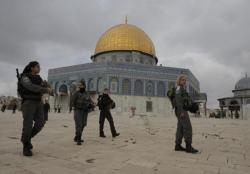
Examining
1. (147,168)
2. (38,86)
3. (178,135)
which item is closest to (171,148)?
(178,135)

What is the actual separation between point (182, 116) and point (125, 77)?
103 feet

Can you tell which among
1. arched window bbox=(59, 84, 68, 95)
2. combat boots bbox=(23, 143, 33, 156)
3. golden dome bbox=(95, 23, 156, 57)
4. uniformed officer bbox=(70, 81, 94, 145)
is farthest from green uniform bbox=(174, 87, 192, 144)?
golden dome bbox=(95, 23, 156, 57)

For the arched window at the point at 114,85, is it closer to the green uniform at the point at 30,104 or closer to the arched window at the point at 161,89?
the arched window at the point at 161,89

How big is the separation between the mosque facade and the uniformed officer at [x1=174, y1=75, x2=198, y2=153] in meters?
28.6

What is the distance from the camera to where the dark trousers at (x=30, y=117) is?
424 centimetres

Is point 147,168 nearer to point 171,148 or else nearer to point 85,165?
point 85,165

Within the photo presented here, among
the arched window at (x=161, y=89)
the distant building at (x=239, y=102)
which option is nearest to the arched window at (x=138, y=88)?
the arched window at (x=161, y=89)

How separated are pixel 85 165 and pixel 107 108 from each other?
3.42 meters

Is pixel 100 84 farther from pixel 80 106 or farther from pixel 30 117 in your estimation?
pixel 30 117

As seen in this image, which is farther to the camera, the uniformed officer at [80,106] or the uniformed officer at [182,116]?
the uniformed officer at [80,106]

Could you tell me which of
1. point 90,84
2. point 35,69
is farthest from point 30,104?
point 90,84

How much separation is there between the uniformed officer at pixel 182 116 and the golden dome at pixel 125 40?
3650 cm

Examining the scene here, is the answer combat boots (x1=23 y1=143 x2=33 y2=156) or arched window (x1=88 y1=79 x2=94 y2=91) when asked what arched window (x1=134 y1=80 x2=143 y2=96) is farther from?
combat boots (x1=23 y1=143 x2=33 y2=156)

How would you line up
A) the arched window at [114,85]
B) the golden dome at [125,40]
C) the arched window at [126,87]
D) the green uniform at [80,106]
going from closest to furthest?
the green uniform at [80,106], the arched window at [114,85], the arched window at [126,87], the golden dome at [125,40]
